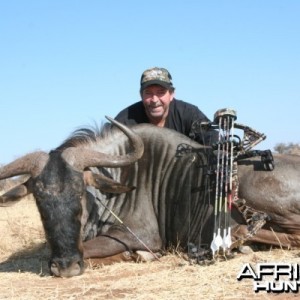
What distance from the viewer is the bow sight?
514cm

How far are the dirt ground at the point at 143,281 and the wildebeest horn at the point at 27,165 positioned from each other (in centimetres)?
88

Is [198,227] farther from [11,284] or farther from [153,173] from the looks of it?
[11,284]

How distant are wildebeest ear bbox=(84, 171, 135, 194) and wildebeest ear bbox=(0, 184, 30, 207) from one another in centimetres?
58

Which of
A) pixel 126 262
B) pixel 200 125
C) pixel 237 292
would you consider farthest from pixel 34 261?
pixel 237 292

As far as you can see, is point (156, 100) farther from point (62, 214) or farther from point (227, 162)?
point (62, 214)

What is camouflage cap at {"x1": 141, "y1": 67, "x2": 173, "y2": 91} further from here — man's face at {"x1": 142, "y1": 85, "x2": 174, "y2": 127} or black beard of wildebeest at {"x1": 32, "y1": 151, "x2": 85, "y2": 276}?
black beard of wildebeest at {"x1": 32, "y1": 151, "x2": 85, "y2": 276}

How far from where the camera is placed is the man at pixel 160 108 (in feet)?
21.4

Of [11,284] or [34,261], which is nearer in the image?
[11,284]

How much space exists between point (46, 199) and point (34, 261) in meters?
1.30

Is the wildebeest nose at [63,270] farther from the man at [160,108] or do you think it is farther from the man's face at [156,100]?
the man's face at [156,100]

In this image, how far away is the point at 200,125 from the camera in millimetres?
5902

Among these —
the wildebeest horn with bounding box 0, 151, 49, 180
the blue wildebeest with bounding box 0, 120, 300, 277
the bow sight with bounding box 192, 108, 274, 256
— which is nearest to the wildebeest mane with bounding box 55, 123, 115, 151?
the blue wildebeest with bounding box 0, 120, 300, 277

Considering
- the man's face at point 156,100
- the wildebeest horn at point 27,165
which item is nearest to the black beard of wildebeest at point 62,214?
the wildebeest horn at point 27,165

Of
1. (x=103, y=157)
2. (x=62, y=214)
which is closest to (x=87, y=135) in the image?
(x=103, y=157)
